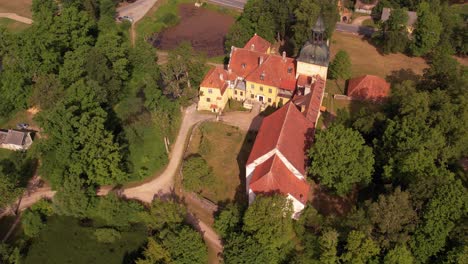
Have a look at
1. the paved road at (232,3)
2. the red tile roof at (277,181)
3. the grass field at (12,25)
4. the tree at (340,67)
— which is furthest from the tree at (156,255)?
the grass field at (12,25)

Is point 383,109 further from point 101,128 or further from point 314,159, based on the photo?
point 101,128

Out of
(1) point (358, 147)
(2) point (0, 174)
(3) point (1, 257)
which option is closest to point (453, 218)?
(1) point (358, 147)

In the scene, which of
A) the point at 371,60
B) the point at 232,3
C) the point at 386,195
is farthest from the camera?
the point at 232,3

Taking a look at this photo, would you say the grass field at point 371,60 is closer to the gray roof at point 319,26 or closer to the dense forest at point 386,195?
the dense forest at point 386,195

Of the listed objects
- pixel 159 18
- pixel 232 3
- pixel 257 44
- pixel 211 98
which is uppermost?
pixel 232 3

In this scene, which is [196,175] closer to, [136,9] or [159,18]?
[159,18]

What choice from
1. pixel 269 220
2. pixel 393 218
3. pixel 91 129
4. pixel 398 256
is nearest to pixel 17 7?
pixel 91 129
